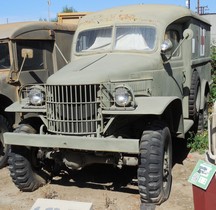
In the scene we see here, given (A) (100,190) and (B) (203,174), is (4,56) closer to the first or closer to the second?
(A) (100,190)

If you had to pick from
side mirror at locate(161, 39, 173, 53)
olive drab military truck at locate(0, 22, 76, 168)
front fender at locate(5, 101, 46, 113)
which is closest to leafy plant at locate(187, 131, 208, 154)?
side mirror at locate(161, 39, 173, 53)

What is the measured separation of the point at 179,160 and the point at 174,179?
37.6 inches

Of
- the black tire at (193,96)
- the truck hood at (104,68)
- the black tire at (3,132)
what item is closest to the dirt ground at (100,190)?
the black tire at (3,132)

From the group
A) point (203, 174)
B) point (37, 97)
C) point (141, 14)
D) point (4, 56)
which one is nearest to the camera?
point (203, 174)

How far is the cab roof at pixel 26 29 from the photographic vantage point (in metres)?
6.65

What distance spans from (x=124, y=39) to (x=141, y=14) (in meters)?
0.47

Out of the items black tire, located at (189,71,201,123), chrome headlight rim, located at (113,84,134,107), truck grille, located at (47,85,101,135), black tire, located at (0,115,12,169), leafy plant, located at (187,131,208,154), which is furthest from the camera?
leafy plant, located at (187,131,208,154)

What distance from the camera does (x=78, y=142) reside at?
4.41m

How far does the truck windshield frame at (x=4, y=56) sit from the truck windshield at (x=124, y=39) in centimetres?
140

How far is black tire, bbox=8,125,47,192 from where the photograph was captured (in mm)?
5133

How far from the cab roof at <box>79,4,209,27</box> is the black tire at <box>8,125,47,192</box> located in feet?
6.57

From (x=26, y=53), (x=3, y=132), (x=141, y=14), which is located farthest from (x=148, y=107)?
(x=3, y=132)

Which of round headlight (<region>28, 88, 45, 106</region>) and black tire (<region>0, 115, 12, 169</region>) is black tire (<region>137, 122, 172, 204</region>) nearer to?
round headlight (<region>28, 88, 45, 106</region>)

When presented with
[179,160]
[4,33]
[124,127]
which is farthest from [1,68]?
[179,160]
